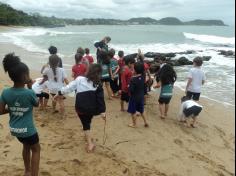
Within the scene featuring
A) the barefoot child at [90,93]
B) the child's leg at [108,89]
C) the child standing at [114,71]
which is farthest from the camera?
the child's leg at [108,89]

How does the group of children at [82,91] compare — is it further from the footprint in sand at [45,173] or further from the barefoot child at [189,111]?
the footprint in sand at [45,173]

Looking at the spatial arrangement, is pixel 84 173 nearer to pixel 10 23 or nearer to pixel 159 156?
pixel 159 156

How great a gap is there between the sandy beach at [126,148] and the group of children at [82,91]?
0.94 feet

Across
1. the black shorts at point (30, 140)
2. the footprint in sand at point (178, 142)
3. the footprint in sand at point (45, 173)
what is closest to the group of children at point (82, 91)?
the black shorts at point (30, 140)

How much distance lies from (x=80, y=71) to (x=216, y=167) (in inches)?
152

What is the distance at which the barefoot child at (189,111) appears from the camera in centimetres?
805

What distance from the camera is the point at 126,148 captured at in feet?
20.4

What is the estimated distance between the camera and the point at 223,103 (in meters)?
11.2

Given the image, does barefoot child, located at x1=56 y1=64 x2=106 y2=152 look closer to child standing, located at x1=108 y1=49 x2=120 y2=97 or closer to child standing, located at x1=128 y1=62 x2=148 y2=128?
child standing, located at x1=128 y1=62 x2=148 y2=128

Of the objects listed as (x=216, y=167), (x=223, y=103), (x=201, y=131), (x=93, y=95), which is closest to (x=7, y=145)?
(x=93, y=95)

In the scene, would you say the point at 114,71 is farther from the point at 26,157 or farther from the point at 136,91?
the point at 26,157

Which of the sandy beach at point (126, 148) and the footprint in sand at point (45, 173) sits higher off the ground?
the footprint in sand at point (45, 173)

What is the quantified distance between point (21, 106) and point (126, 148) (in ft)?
8.20

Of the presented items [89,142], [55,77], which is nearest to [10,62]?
[89,142]
